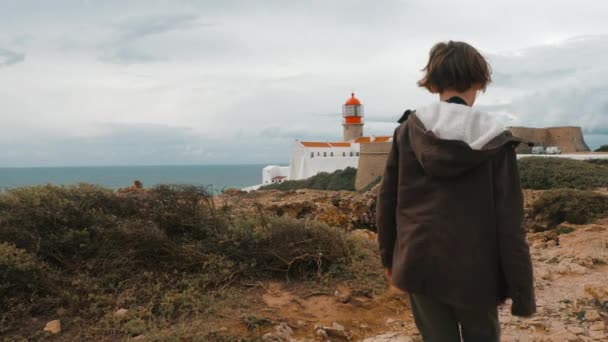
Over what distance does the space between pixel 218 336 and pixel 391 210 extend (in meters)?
1.74

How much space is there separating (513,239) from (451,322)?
47 centimetres

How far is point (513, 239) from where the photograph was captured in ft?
6.24

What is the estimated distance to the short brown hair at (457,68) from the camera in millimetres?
1976

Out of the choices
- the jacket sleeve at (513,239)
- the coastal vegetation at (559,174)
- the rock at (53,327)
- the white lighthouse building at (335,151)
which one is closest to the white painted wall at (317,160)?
the white lighthouse building at (335,151)

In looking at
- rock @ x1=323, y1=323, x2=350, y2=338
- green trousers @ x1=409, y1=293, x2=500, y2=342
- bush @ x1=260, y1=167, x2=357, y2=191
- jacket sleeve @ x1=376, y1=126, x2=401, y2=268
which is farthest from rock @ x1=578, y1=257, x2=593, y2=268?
bush @ x1=260, y1=167, x2=357, y2=191

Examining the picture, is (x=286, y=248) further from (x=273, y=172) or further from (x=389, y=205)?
(x=273, y=172)

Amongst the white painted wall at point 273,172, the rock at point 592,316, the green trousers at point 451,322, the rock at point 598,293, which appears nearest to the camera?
the green trousers at point 451,322

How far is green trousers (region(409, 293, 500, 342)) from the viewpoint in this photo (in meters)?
2.01

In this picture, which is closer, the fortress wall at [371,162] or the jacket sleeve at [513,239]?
the jacket sleeve at [513,239]

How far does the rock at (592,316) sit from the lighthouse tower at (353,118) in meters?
43.2

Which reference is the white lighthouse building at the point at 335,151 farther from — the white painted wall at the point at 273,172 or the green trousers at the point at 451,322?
the green trousers at the point at 451,322

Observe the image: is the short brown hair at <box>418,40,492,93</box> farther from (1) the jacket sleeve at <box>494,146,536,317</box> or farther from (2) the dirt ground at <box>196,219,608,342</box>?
(2) the dirt ground at <box>196,219,608,342</box>

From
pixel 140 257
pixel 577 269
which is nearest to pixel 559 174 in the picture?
pixel 577 269

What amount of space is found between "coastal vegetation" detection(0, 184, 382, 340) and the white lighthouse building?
37.2m
